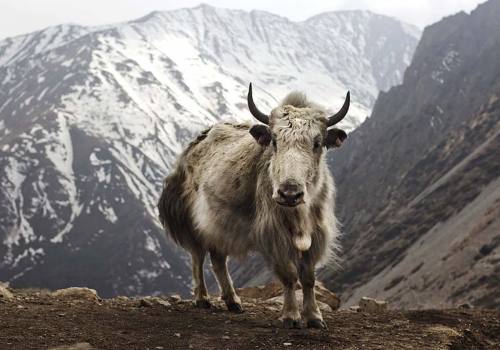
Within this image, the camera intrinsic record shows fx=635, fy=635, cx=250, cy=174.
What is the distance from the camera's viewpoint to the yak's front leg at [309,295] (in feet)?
31.7

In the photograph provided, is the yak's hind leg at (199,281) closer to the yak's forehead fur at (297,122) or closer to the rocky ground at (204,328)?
the rocky ground at (204,328)

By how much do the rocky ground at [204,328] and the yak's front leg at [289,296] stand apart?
0.64 feet

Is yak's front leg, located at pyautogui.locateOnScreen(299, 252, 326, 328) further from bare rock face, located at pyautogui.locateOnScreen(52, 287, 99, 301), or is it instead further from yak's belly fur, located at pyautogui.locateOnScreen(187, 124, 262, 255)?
bare rock face, located at pyautogui.locateOnScreen(52, 287, 99, 301)

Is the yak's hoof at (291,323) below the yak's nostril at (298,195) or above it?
below

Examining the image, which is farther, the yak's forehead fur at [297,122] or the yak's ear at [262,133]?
the yak's ear at [262,133]

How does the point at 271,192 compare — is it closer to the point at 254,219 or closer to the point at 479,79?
the point at 254,219

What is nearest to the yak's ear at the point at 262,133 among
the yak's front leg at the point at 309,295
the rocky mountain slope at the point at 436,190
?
the yak's front leg at the point at 309,295

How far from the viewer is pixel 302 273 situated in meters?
9.91

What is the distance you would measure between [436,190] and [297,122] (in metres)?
91.4

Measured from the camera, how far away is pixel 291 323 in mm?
9539

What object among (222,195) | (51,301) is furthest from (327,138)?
(51,301)

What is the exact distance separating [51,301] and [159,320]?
2514 millimetres

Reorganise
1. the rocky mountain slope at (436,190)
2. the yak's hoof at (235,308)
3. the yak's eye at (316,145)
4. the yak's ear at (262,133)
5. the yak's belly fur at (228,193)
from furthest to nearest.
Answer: the rocky mountain slope at (436,190) → the yak's hoof at (235,308) → the yak's belly fur at (228,193) → the yak's ear at (262,133) → the yak's eye at (316,145)

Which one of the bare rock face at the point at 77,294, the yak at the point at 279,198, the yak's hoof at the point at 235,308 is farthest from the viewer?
the bare rock face at the point at 77,294
